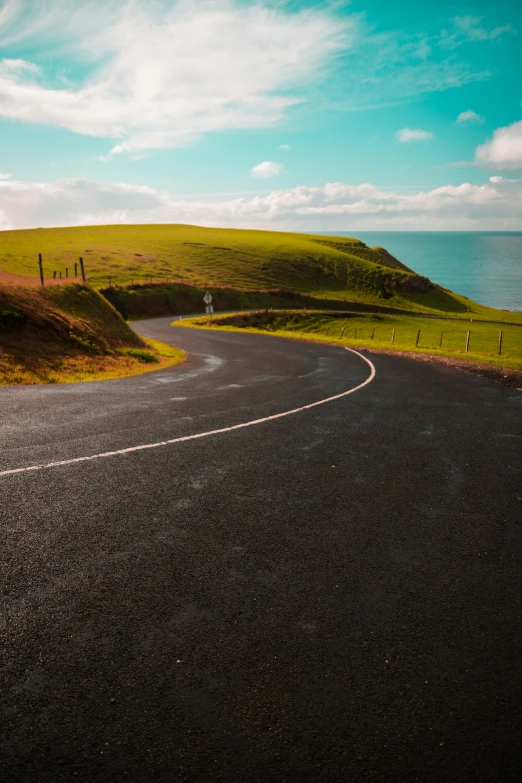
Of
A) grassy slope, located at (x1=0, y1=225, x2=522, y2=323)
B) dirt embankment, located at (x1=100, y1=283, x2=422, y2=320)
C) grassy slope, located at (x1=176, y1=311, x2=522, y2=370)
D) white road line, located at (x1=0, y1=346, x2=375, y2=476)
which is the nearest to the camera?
white road line, located at (x1=0, y1=346, x2=375, y2=476)

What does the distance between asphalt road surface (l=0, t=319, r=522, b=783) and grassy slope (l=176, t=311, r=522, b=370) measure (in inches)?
1282

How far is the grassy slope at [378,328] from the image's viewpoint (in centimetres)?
5050

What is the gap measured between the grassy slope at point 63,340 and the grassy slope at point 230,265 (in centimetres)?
4831

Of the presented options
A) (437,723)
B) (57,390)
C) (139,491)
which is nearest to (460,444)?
(139,491)

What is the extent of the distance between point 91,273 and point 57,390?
68.5 meters

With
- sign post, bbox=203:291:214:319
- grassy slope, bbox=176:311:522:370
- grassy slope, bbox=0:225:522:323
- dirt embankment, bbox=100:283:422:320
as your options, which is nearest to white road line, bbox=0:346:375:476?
grassy slope, bbox=176:311:522:370

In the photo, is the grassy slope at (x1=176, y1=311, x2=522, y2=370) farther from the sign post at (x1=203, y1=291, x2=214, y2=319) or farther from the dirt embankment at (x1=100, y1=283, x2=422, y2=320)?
the dirt embankment at (x1=100, y1=283, x2=422, y2=320)

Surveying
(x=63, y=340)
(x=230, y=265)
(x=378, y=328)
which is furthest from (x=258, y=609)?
(x=230, y=265)

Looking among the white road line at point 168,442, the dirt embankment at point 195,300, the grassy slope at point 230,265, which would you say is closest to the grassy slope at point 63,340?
the white road line at point 168,442

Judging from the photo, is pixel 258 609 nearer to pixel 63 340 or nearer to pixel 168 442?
pixel 168 442

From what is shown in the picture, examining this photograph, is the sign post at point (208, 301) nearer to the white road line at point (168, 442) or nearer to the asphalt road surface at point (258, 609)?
the white road line at point (168, 442)

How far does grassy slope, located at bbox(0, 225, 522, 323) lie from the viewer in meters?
83.4

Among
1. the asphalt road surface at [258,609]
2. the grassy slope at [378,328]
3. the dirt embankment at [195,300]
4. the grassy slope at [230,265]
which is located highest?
the grassy slope at [230,265]

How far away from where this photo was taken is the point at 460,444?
9.85m
